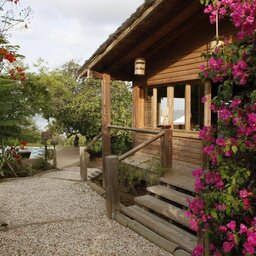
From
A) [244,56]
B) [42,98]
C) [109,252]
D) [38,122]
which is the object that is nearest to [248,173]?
[244,56]

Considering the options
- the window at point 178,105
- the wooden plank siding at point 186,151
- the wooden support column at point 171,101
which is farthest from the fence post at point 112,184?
the wooden support column at point 171,101

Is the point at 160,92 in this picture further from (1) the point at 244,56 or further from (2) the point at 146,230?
(1) the point at 244,56

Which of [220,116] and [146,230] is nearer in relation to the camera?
[220,116]

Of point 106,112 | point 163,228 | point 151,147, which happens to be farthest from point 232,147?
point 151,147

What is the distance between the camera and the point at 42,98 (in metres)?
11.3

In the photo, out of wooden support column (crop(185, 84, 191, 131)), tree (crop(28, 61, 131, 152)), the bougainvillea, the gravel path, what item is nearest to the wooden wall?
wooden support column (crop(185, 84, 191, 131))

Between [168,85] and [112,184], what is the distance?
3.44m

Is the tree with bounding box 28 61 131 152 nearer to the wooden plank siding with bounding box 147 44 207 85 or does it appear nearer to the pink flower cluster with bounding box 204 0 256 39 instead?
the wooden plank siding with bounding box 147 44 207 85

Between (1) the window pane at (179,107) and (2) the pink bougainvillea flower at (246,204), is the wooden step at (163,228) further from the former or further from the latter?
(1) the window pane at (179,107)

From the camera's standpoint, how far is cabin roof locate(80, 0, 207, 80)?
6.21m

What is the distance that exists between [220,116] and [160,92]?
6291 millimetres

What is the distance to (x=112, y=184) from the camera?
6047 millimetres

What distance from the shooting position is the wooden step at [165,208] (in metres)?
5.02

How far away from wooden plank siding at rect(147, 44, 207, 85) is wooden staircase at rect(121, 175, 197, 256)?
97.9 inches
